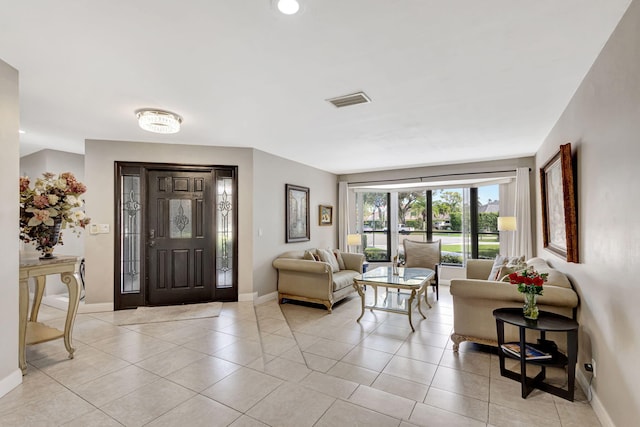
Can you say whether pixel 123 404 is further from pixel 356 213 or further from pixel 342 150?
pixel 356 213

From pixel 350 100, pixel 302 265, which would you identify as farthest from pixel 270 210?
pixel 350 100

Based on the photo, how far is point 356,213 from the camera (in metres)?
7.24

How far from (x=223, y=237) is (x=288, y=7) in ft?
11.9

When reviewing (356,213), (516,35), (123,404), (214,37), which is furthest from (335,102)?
(356,213)

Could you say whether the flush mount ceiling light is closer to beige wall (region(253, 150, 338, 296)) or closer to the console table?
the console table

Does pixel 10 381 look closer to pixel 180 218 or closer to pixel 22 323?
pixel 22 323

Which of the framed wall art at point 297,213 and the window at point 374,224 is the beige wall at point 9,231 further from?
the window at point 374,224

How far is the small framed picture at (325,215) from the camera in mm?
6489

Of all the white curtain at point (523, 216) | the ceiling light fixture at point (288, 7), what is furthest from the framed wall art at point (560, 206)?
the ceiling light fixture at point (288, 7)

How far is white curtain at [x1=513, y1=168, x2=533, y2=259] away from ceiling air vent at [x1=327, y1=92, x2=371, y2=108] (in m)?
3.77

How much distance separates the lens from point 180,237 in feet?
14.8

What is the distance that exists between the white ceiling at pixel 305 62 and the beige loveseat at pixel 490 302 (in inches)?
68.1

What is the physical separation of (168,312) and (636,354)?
180 inches

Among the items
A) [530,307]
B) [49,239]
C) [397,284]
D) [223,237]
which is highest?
[49,239]
